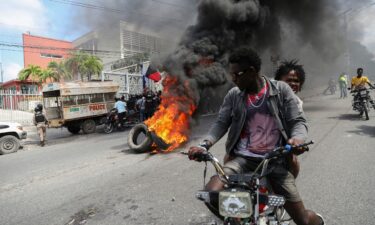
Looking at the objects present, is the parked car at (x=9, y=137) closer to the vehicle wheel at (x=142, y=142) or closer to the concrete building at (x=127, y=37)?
the vehicle wheel at (x=142, y=142)

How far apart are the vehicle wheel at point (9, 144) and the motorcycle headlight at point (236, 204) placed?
10990 millimetres

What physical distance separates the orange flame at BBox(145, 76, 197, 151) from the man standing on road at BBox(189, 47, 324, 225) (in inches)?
216

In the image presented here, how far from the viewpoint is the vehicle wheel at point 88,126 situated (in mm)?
15289

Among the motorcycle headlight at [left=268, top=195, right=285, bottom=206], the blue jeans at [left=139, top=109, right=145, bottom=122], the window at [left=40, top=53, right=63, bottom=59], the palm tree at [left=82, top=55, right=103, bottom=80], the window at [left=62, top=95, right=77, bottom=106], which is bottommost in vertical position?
the blue jeans at [left=139, top=109, right=145, bottom=122]

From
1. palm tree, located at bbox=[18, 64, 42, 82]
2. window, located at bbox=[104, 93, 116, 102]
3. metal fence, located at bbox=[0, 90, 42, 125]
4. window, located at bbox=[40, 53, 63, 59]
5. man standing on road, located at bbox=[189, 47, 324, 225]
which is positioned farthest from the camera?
window, located at bbox=[40, 53, 63, 59]

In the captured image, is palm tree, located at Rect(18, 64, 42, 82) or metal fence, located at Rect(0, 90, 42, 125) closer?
metal fence, located at Rect(0, 90, 42, 125)

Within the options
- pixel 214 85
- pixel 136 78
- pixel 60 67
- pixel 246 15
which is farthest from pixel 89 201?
pixel 60 67

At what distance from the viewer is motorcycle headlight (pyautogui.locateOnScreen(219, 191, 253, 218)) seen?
1.94m

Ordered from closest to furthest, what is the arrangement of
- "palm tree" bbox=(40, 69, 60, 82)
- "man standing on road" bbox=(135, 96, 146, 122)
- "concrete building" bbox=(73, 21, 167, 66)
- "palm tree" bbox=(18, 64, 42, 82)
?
"concrete building" bbox=(73, 21, 167, 66) < "man standing on road" bbox=(135, 96, 146, 122) < "palm tree" bbox=(18, 64, 42, 82) < "palm tree" bbox=(40, 69, 60, 82)

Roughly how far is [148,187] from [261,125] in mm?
3016

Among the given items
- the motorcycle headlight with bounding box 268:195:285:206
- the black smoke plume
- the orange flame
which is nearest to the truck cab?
the black smoke plume

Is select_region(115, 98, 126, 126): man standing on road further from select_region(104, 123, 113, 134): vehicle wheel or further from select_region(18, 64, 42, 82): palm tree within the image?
select_region(18, 64, 42, 82): palm tree

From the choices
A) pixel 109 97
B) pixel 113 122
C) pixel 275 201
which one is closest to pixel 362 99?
pixel 275 201

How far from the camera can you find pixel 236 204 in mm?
1958
